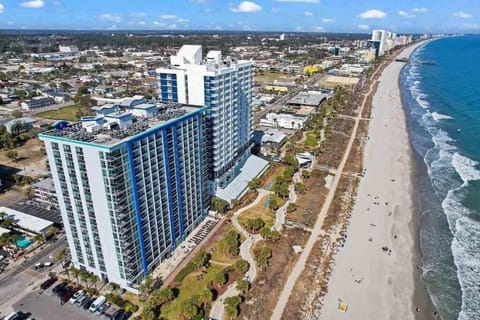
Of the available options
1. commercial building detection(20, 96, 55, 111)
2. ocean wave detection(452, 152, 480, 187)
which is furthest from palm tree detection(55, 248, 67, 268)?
commercial building detection(20, 96, 55, 111)

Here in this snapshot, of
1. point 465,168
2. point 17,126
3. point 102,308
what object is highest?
point 17,126

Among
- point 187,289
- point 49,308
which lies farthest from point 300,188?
point 49,308

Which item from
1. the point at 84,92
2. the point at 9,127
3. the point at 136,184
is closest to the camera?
the point at 136,184

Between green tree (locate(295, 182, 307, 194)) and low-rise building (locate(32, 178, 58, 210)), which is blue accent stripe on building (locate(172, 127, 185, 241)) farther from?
green tree (locate(295, 182, 307, 194))

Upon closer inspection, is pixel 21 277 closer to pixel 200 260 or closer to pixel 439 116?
pixel 200 260

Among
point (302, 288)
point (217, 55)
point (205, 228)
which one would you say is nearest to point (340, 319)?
point (302, 288)

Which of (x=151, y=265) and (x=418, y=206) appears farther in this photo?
(x=418, y=206)

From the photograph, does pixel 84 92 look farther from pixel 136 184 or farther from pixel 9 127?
pixel 136 184
